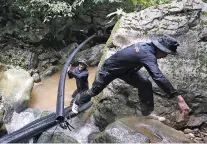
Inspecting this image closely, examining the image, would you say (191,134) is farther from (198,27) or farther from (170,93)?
(198,27)

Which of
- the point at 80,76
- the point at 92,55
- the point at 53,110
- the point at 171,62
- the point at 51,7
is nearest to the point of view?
the point at 171,62

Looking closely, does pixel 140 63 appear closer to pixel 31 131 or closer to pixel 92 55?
pixel 31 131

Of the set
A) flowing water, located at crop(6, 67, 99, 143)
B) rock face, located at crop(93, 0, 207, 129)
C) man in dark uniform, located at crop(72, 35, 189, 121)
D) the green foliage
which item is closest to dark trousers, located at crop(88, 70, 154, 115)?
man in dark uniform, located at crop(72, 35, 189, 121)

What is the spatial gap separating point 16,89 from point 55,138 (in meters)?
3.85

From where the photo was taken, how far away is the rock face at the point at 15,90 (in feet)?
29.9

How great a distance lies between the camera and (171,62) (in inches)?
273

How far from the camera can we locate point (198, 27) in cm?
729

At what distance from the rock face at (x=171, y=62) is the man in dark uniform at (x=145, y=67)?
0.75 metres

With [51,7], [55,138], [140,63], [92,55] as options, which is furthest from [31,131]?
[92,55]

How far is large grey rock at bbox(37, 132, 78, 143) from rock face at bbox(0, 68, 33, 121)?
215 centimetres

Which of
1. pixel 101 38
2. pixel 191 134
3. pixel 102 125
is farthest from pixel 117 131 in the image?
pixel 101 38

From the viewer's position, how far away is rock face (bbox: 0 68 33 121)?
9.11 m

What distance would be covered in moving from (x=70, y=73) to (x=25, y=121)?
1.83 m

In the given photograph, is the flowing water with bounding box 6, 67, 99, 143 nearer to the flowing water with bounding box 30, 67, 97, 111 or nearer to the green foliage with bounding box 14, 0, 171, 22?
the flowing water with bounding box 30, 67, 97, 111
